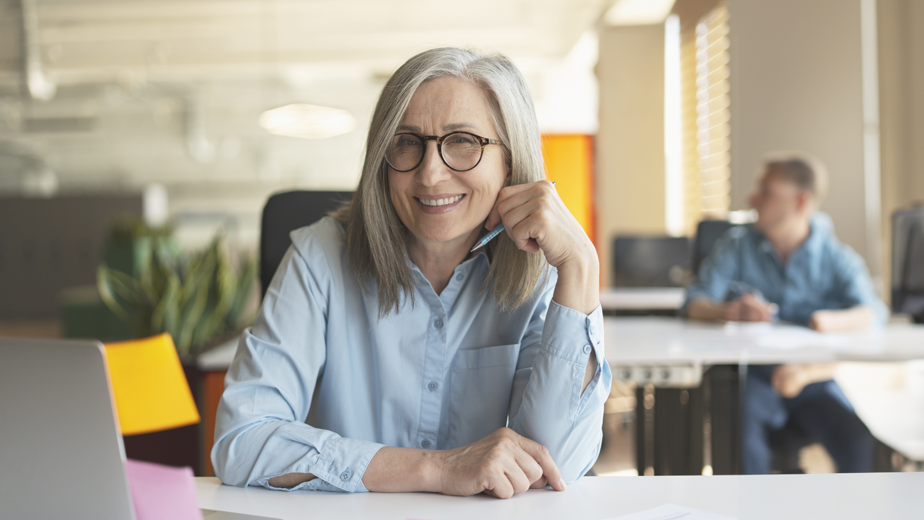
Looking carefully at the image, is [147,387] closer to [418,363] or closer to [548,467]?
[418,363]

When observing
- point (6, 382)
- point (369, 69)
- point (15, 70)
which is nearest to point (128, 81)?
point (15, 70)

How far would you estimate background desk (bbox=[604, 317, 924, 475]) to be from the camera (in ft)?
5.92

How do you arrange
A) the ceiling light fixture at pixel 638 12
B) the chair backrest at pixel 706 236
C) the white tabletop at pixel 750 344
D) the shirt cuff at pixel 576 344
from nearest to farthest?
the shirt cuff at pixel 576 344 → the white tabletop at pixel 750 344 → the chair backrest at pixel 706 236 → the ceiling light fixture at pixel 638 12

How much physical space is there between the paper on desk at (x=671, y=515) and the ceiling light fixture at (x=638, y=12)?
217 inches

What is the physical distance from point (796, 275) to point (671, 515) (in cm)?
201

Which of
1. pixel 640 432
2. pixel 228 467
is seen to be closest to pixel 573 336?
pixel 228 467

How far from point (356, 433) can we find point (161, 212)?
6429 millimetres

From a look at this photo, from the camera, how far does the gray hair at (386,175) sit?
105 cm

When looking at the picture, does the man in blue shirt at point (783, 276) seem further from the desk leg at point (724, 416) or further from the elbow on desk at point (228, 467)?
the elbow on desk at point (228, 467)

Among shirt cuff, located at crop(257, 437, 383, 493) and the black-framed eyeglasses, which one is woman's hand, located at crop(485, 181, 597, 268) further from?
shirt cuff, located at crop(257, 437, 383, 493)

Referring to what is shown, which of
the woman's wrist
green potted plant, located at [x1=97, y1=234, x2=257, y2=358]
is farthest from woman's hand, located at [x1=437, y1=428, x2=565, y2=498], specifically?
green potted plant, located at [x1=97, y1=234, x2=257, y2=358]

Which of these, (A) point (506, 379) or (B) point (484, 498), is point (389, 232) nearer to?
(A) point (506, 379)

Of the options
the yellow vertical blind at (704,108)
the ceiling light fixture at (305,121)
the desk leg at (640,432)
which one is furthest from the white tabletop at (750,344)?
the ceiling light fixture at (305,121)

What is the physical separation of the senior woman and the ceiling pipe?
6527 mm
